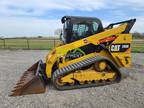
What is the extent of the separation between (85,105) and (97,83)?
7.28ft

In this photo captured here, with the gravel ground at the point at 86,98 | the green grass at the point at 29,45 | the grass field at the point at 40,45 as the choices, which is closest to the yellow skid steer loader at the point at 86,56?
the gravel ground at the point at 86,98

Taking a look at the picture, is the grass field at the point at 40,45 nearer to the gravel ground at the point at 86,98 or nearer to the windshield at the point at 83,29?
the windshield at the point at 83,29

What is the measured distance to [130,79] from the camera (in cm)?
1041

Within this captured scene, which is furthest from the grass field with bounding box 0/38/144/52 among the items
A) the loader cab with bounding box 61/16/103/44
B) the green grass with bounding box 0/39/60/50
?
the loader cab with bounding box 61/16/103/44

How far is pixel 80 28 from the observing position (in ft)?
34.4

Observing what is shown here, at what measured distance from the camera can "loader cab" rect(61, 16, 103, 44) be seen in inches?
412

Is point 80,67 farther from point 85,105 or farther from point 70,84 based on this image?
point 85,105

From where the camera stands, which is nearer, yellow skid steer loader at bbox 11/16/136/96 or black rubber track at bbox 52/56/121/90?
black rubber track at bbox 52/56/121/90

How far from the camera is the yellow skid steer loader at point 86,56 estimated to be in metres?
9.36

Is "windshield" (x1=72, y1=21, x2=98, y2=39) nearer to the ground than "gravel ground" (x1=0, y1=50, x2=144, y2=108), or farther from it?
farther from it

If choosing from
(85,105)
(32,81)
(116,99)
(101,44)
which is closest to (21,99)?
(32,81)

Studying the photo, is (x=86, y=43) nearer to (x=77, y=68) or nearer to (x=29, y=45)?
(x=77, y=68)

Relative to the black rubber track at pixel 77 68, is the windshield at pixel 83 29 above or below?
above

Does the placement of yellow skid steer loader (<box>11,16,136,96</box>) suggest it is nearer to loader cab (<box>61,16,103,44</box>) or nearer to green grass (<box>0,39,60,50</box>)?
→ loader cab (<box>61,16,103,44</box>)
